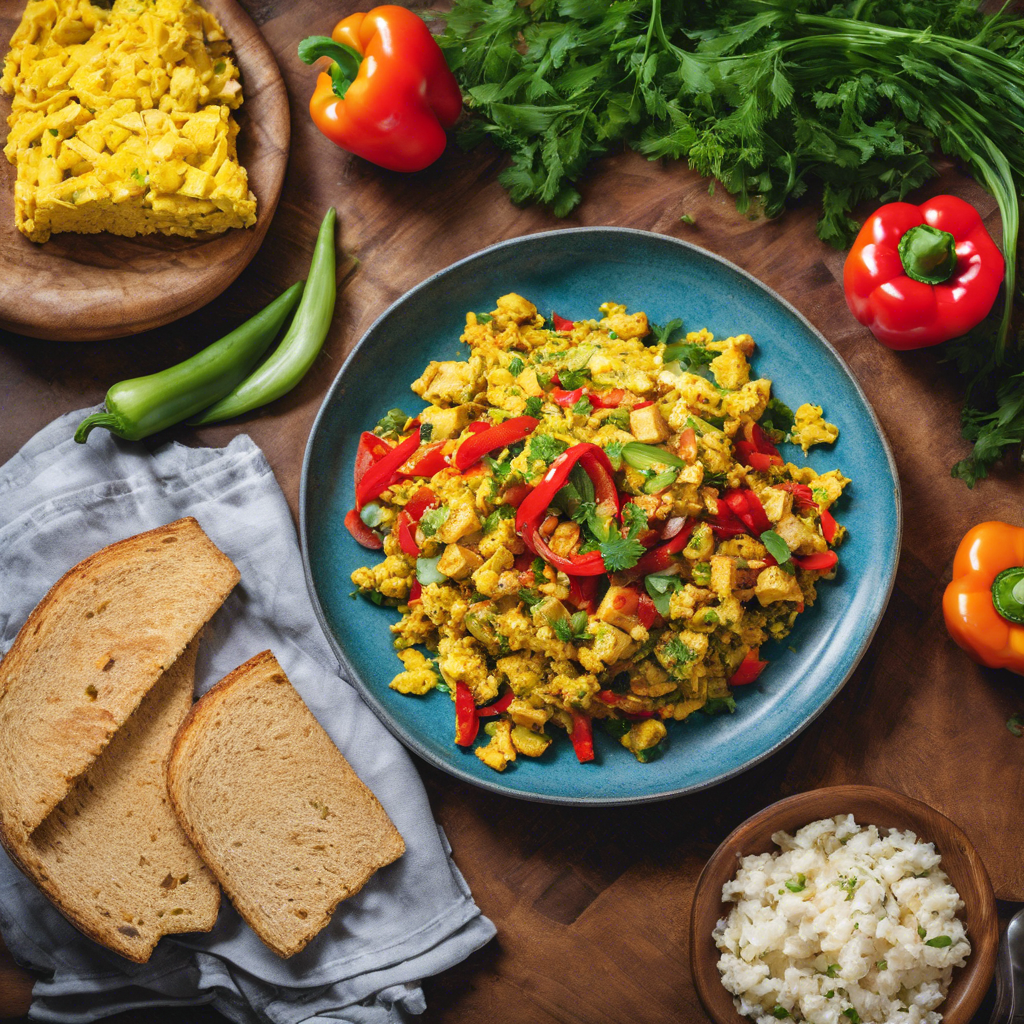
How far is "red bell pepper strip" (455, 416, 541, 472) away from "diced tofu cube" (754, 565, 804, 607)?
1122mm

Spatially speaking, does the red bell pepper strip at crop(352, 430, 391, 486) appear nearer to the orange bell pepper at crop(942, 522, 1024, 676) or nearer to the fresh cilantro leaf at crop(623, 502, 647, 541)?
the fresh cilantro leaf at crop(623, 502, 647, 541)

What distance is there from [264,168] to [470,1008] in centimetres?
416

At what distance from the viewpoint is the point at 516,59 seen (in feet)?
12.8

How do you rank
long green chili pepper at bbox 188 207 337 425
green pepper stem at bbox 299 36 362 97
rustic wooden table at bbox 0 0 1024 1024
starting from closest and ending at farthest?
1. green pepper stem at bbox 299 36 362 97
2. rustic wooden table at bbox 0 0 1024 1024
3. long green chili pepper at bbox 188 207 337 425

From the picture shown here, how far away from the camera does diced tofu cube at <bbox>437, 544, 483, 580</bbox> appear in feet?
11.2

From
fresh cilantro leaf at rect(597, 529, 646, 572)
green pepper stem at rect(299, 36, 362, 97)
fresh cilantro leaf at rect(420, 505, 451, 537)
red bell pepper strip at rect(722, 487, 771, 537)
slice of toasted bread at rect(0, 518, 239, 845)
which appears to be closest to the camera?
fresh cilantro leaf at rect(597, 529, 646, 572)

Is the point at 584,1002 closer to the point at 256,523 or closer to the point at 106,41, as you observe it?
the point at 256,523

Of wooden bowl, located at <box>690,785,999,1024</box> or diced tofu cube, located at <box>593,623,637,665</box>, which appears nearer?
diced tofu cube, located at <box>593,623,637,665</box>

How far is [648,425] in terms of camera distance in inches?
130

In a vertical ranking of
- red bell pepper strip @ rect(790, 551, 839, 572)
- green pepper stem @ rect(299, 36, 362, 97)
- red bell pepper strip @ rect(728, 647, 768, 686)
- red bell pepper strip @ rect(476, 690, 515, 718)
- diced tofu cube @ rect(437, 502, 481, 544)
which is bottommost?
red bell pepper strip @ rect(728, 647, 768, 686)

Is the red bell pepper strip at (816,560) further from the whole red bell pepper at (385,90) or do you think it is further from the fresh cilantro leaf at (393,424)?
the whole red bell pepper at (385,90)

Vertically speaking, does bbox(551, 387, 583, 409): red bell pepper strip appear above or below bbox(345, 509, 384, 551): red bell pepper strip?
above

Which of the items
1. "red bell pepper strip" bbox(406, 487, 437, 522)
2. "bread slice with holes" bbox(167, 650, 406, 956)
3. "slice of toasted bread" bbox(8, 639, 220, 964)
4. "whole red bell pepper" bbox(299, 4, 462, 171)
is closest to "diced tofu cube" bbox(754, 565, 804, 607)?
"red bell pepper strip" bbox(406, 487, 437, 522)

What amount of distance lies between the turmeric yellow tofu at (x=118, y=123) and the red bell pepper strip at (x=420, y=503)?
162cm
